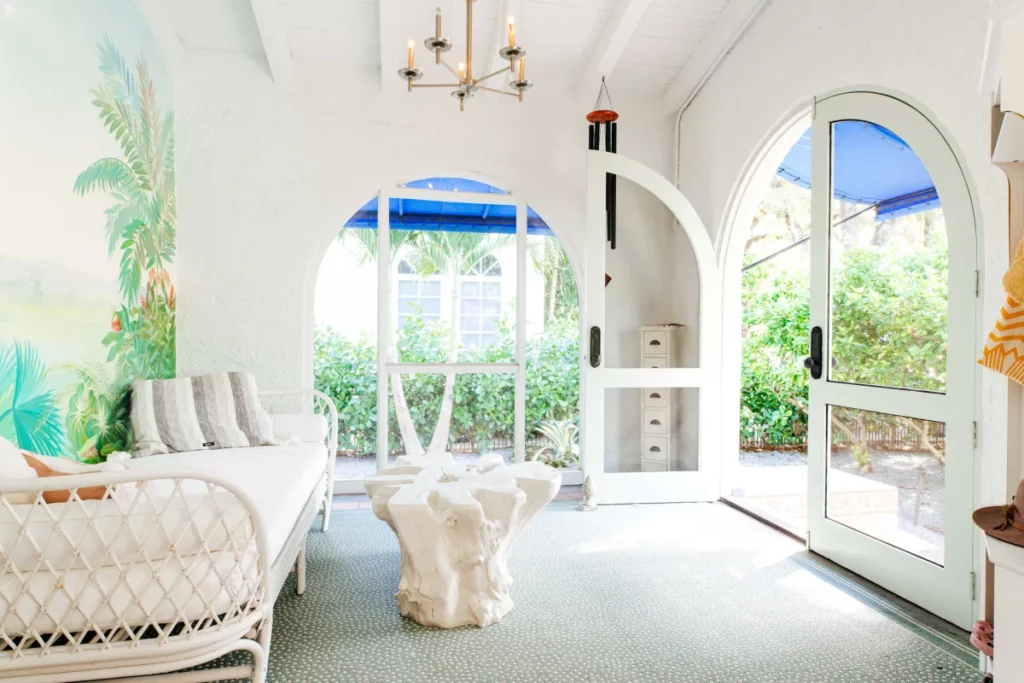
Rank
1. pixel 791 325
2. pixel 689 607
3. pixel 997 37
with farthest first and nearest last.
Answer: pixel 791 325
pixel 689 607
pixel 997 37

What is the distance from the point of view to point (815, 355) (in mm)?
2949

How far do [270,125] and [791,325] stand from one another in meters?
4.96

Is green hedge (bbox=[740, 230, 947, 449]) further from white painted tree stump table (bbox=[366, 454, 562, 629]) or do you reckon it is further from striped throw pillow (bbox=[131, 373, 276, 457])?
striped throw pillow (bbox=[131, 373, 276, 457])

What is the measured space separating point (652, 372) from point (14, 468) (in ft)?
10.4

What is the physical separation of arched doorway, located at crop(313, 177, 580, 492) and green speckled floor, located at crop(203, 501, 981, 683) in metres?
1.22

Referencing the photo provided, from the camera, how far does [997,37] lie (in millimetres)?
1714

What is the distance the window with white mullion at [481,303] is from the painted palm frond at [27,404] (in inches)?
94.2

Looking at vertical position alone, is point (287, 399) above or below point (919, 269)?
below

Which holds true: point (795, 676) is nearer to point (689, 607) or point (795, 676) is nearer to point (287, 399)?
point (689, 607)

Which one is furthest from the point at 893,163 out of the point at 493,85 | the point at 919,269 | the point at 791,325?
the point at 791,325

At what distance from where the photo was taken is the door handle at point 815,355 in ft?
9.64

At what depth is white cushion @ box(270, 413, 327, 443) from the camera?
3.32 metres

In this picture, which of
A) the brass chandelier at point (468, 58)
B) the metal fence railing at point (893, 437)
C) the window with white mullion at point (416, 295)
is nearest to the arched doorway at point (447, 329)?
the window with white mullion at point (416, 295)

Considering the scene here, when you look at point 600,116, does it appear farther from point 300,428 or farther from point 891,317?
point 300,428
